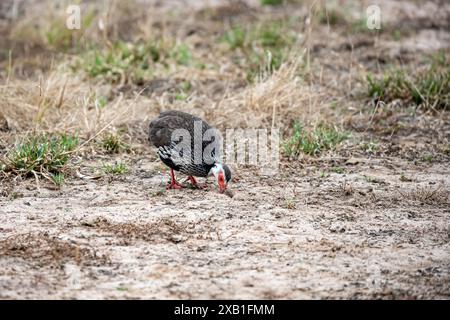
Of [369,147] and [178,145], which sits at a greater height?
[178,145]

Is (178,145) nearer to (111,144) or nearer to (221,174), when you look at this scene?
(221,174)

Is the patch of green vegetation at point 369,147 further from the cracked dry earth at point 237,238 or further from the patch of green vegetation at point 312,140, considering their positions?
the cracked dry earth at point 237,238

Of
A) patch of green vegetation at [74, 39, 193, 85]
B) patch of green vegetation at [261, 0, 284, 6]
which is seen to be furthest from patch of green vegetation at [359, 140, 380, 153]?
patch of green vegetation at [261, 0, 284, 6]

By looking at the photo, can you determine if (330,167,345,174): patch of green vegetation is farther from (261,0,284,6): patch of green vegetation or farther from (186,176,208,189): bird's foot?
(261,0,284,6): patch of green vegetation

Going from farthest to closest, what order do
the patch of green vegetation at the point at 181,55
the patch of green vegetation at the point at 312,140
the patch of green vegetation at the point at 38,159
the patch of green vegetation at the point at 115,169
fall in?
1. the patch of green vegetation at the point at 181,55
2. the patch of green vegetation at the point at 312,140
3. the patch of green vegetation at the point at 115,169
4. the patch of green vegetation at the point at 38,159

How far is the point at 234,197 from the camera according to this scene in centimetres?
640

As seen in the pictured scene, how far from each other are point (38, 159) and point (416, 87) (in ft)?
14.7

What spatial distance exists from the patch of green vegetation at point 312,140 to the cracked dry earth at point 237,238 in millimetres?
422

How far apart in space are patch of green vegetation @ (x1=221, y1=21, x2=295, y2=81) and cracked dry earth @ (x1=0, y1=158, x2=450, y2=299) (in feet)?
9.19

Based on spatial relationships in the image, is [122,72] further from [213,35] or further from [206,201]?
[206,201]

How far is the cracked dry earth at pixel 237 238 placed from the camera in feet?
15.4

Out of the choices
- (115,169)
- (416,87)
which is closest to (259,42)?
(416,87)

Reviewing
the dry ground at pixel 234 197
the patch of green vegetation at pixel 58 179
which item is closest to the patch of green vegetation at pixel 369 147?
the dry ground at pixel 234 197
